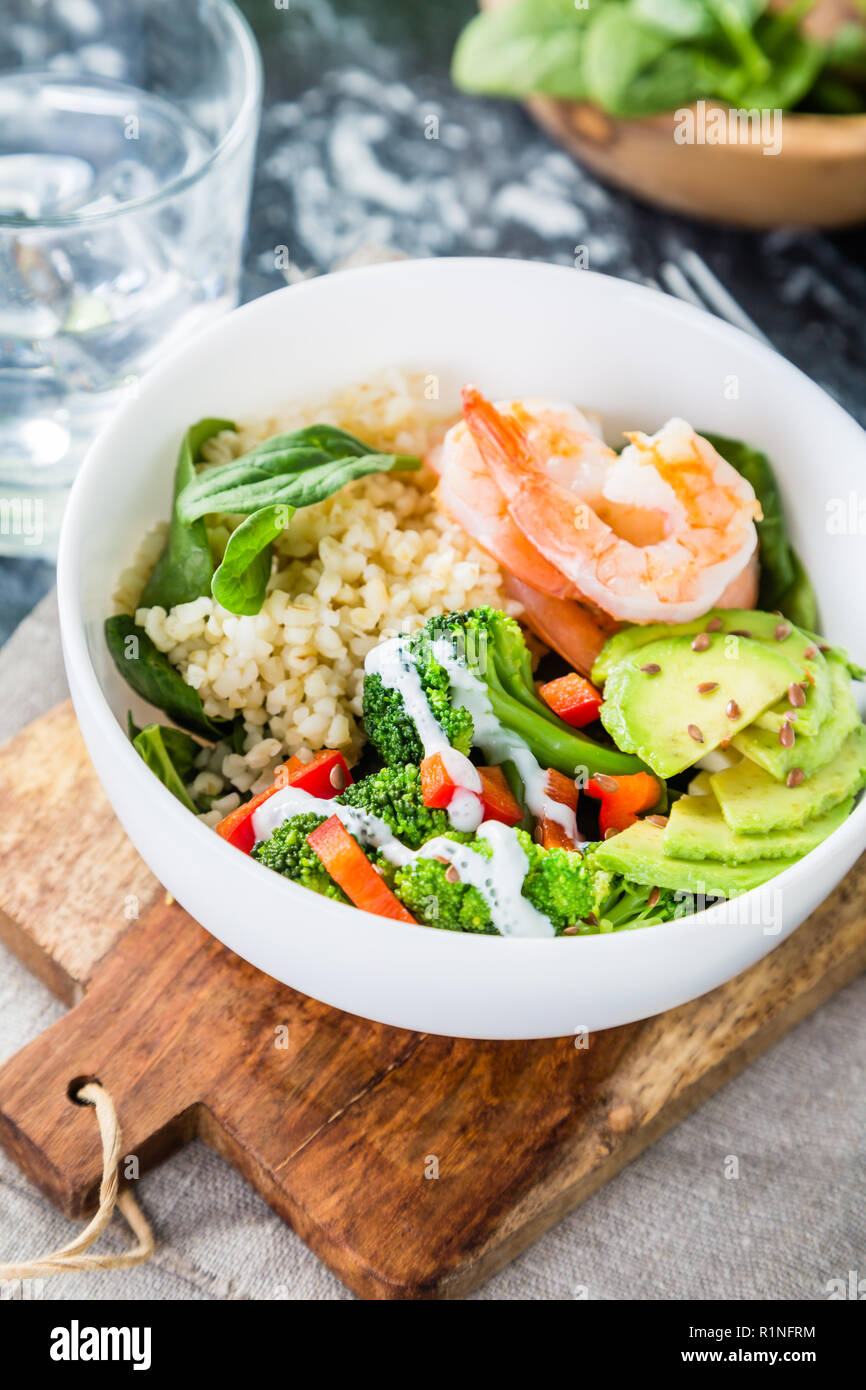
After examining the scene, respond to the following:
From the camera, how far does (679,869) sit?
1.77 meters

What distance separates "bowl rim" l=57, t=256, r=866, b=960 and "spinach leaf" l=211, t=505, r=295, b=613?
0.21 metres

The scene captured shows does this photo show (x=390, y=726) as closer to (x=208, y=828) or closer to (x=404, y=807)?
(x=404, y=807)

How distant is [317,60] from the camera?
350 centimetres

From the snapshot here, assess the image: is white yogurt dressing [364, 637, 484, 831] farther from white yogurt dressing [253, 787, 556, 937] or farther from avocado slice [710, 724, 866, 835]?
avocado slice [710, 724, 866, 835]

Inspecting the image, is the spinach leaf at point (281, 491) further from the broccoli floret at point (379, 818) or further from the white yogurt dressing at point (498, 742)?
the broccoli floret at point (379, 818)

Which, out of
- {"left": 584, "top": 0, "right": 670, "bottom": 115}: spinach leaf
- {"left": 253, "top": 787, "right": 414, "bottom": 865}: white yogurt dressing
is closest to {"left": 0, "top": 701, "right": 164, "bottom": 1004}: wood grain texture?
{"left": 253, "top": 787, "right": 414, "bottom": 865}: white yogurt dressing

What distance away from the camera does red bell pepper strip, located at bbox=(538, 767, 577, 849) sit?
1.87 meters

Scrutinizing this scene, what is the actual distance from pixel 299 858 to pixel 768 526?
1.02 metres

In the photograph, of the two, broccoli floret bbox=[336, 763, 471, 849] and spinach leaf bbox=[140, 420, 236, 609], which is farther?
spinach leaf bbox=[140, 420, 236, 609]

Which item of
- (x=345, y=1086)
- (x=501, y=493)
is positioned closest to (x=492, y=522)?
(x=501, y=493)

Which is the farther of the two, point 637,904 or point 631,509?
point 631,509

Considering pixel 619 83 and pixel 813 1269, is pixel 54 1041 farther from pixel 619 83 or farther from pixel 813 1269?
pixel 619 83

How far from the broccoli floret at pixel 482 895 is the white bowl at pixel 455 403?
87 millimetres

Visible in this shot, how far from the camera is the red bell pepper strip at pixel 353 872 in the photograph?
5.66 ft
